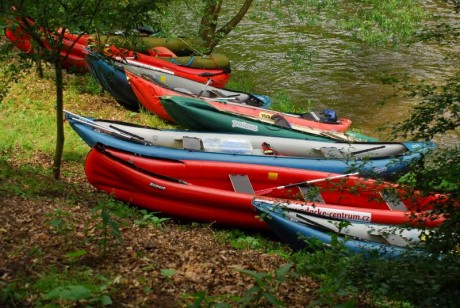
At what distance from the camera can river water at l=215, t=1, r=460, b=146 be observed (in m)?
13.6

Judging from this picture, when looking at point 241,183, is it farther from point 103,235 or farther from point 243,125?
point 103,235

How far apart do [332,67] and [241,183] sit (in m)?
8.67

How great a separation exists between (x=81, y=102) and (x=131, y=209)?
4365mm

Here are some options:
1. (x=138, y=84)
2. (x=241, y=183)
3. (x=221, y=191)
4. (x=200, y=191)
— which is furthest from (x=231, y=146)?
(x=138, y=84)

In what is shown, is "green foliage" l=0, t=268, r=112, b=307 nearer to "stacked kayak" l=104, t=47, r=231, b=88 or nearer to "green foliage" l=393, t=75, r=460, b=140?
"green foliage" l=393, t=75, r=460, b=140

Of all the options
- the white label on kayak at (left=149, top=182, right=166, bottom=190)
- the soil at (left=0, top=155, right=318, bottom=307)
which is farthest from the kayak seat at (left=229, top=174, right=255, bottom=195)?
the soil at (left=0, top=155, right=318, bottom=307)

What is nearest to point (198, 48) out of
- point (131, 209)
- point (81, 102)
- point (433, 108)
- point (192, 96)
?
point (192, 96)

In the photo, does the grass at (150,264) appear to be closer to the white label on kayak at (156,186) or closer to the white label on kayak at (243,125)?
the white label on kayak at (156,186)

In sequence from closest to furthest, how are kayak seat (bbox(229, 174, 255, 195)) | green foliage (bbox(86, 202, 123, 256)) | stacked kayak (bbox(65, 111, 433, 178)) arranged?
green foliage (bbox(86, 202, 123, 256))
kayak seat (bbox(229, 174, 255, 195))
stacked kayak (bbox(65, 111, 433, 178))

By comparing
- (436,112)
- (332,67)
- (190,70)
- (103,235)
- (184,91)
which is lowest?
(332,67)

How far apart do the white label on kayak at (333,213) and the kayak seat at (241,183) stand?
87cm

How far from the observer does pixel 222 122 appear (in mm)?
10367

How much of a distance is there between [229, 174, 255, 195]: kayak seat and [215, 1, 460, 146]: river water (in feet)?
15.9

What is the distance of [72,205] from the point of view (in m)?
6.59
